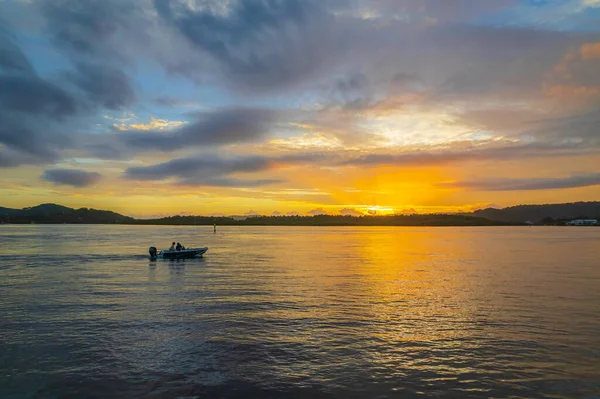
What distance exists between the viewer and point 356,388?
15367 mm

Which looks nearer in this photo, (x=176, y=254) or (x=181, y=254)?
(x=176, y=254)

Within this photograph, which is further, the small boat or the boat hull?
the boat hull

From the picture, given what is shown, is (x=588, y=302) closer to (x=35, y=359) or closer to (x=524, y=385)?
(x=524, y=385)

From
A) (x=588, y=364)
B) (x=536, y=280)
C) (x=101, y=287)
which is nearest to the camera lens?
(x=588, y=364)

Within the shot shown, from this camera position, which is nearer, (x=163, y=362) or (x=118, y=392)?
(x=118, y=392)

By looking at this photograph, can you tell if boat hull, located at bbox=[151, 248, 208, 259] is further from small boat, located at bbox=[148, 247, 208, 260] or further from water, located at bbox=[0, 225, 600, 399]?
water, located at bbox=[0, 225, 600, 399]

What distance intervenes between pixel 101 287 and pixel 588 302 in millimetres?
38304

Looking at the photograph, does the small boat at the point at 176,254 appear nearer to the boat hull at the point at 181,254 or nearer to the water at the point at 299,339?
the boat hull at the point at 181,254

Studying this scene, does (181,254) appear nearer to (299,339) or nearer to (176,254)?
(176,254)

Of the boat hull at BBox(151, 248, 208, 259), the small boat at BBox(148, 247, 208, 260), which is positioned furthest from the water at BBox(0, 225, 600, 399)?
the boat hull at BBox(151, 248, 208, 259)

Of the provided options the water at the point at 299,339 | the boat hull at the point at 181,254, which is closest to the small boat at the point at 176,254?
the boat hull at the point at 181,254

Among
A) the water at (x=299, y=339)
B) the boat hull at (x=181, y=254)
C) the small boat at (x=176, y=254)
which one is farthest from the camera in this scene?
the boat hull at (x=181, y=254)

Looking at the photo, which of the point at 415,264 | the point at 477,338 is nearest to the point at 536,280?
the point at 415,264

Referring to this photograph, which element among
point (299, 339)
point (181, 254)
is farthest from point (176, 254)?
point (299, 339)
